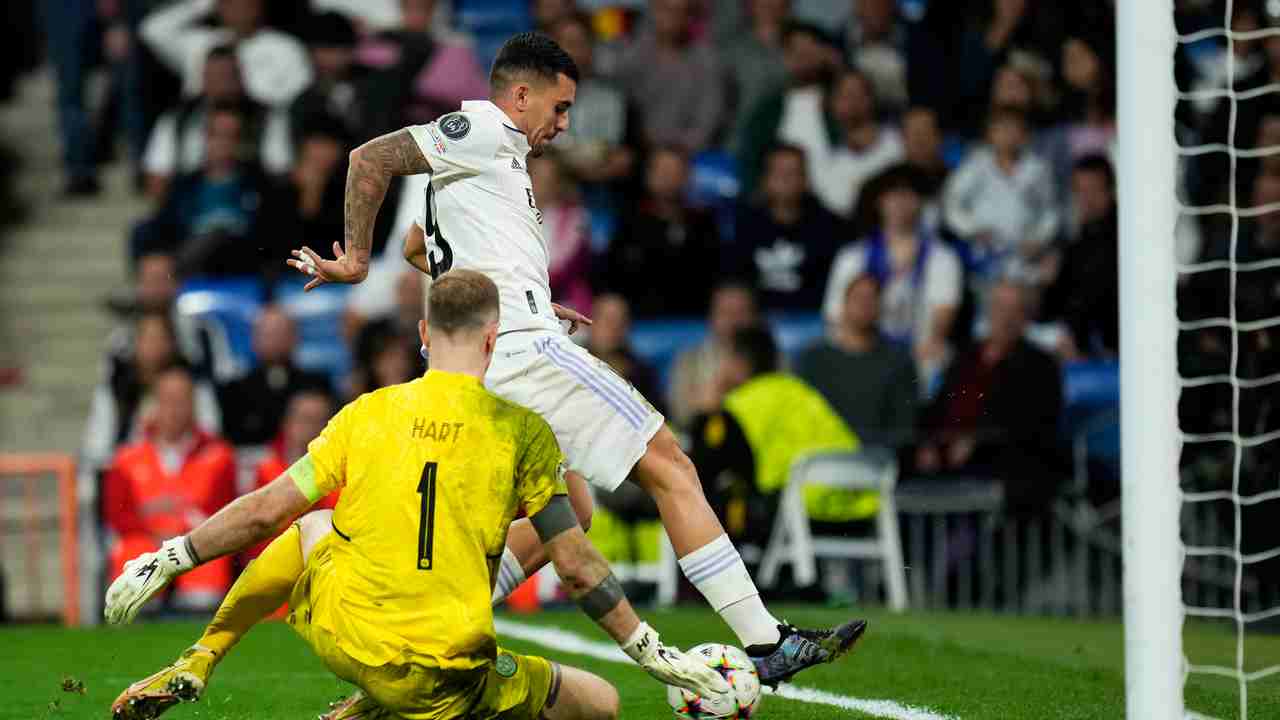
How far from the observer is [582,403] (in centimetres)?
677

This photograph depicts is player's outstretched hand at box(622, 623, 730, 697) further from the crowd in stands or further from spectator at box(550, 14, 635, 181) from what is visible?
spectator at box(550, 14, 635, 181)

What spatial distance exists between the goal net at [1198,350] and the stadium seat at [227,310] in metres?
6.72

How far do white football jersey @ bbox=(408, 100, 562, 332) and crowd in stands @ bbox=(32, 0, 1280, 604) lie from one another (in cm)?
549

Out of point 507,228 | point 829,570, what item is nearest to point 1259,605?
point 829,570

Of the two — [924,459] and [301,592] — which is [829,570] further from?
[301,592]

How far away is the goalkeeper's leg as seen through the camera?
5.95m

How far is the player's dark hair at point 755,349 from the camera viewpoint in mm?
13281

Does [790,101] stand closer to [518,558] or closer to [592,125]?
[592,125]

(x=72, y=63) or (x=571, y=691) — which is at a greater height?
(x=72, y=63)

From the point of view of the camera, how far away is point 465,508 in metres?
5.58

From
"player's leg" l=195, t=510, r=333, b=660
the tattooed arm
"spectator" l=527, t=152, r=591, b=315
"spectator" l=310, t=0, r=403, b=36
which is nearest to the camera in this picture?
"player's leg" l=195, t=510, r=333, b=660

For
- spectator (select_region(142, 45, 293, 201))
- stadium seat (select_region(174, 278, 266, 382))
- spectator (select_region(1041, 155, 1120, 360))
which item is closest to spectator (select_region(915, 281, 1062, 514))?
spectator (select_region(1041, 155, 1120, 360))

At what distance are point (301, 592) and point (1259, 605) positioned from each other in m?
7.32

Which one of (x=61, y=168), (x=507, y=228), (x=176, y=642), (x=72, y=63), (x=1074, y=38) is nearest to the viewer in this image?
(x=507, y=228)
